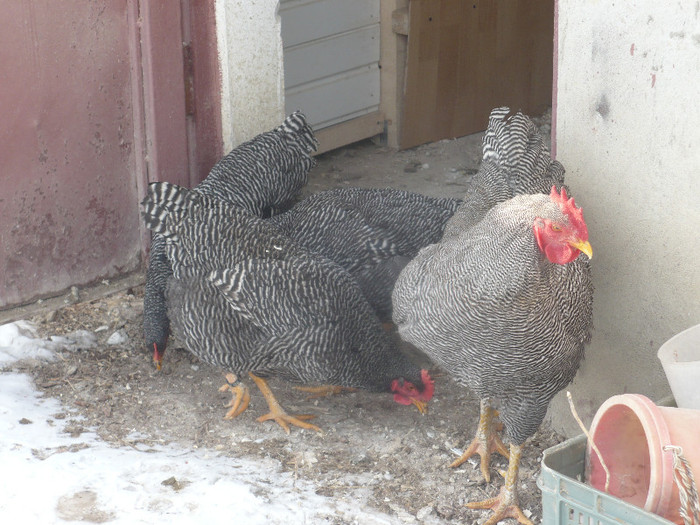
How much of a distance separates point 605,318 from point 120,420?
2.32m

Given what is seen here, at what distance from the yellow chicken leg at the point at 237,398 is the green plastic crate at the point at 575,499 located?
2.06m

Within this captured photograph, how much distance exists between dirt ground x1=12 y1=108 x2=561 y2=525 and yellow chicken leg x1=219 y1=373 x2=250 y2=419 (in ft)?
0.14

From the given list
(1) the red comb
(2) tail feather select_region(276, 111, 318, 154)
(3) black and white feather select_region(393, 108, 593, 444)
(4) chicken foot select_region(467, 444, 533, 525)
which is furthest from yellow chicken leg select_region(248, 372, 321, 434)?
(1) the red comb

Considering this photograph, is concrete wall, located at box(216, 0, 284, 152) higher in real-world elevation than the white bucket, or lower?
higher

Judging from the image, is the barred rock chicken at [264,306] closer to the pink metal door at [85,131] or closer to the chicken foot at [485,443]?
the chicken foot at [485,443]

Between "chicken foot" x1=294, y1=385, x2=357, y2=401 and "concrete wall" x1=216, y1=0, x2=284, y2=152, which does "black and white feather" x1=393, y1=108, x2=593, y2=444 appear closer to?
"chicken foot" x1=294, y1=385, x2=357, y2=401

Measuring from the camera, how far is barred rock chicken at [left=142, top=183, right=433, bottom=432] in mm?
4129

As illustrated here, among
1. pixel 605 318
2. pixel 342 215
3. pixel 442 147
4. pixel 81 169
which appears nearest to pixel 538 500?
pixel 605 318

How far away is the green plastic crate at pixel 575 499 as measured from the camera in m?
2.51

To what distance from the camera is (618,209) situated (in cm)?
364

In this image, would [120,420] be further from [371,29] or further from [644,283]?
[371,29]

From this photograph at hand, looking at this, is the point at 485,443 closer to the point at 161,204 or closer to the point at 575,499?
the point at 575,499

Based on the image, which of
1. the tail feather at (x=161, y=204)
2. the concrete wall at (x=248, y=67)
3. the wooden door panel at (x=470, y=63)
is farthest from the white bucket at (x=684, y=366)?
the wooden door panel at (x=470, y=63)

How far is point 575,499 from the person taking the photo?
265 cm
